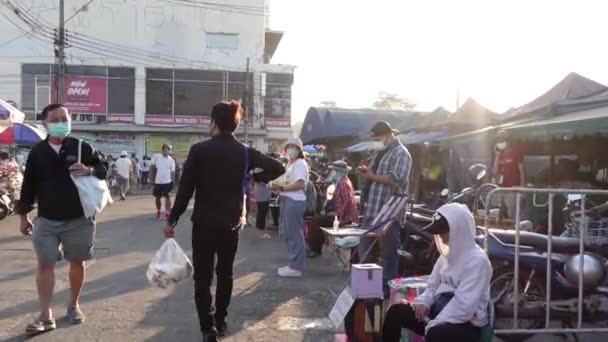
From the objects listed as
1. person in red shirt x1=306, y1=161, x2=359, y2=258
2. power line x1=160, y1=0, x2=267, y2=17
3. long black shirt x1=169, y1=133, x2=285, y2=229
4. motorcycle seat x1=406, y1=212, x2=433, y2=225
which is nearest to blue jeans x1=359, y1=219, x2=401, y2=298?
motorcycle seat x1=406, y1=212, x2=433, y2=225

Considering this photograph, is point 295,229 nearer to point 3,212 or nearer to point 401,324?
point 401,324

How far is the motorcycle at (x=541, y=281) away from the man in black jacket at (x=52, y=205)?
3.34 metres

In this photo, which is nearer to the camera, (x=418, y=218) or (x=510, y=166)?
(x=418, y=218)

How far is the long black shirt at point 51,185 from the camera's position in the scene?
16.2ft

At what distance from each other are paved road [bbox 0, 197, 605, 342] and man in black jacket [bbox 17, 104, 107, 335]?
1.56ft

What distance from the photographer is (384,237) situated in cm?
603

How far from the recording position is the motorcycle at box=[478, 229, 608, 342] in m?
4.68

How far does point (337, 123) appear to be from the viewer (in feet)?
87.9

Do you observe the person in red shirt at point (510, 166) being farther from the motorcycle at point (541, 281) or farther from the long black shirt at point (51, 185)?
the long black shirt at point (51, 185)

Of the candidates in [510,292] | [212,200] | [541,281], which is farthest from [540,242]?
[212,200]

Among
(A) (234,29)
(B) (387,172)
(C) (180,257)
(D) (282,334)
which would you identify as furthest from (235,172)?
(A) (234,29)

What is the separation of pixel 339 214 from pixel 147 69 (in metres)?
31.2

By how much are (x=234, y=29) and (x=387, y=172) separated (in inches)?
1364

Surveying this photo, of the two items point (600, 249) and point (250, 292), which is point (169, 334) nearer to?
point (250, 292)
